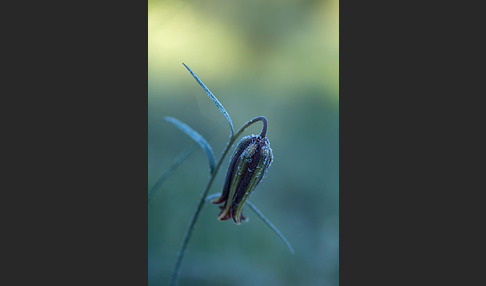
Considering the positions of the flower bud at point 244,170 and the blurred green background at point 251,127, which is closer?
the flower bud at point 244,170

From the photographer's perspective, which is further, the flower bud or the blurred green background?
the blurred green background

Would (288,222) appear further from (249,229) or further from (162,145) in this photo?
(162,145)

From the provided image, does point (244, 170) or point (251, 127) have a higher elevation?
point (251, 127)

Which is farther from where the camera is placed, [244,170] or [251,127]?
[251,127]
